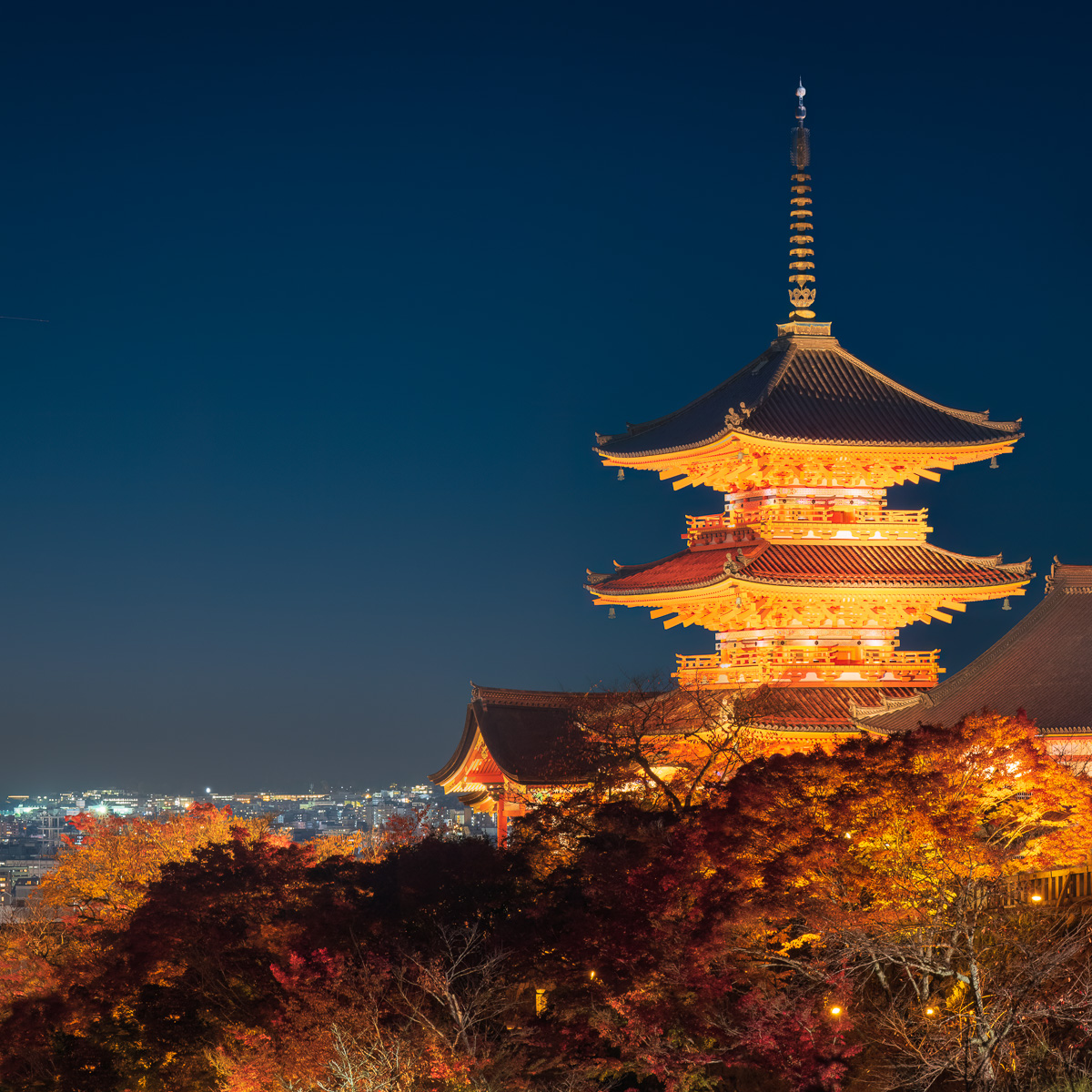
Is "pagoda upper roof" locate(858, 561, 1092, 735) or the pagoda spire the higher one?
the pagoda spire

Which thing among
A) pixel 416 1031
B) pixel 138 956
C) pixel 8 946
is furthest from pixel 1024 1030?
pixel 8 946

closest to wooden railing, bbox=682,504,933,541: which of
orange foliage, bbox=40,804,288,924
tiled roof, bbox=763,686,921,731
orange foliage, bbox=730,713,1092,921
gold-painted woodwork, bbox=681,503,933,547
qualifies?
gold-painted woodwork, bbox=681,503,933,547

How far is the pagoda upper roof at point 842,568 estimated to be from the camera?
100 ft

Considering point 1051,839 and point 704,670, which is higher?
point 704,670

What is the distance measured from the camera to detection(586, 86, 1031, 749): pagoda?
30.9 metres

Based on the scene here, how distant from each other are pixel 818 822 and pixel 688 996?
2732 mm

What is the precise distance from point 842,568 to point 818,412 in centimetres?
323

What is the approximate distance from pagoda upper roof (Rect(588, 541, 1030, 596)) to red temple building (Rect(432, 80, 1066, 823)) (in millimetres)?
37

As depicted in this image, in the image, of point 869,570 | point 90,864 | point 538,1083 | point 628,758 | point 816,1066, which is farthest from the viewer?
point 90,864

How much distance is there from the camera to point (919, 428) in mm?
32188

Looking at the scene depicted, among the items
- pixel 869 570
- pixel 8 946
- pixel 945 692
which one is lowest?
pixel 8 946

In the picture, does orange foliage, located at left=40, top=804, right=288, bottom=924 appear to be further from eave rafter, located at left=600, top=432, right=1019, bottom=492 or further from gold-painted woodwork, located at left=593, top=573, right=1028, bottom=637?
eave rafter, located at left=600, top=432, right=1019, bottom=492

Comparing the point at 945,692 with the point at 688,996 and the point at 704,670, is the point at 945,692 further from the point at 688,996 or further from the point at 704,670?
the point at 688,996

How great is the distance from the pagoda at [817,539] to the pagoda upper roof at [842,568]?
0.04 metres
